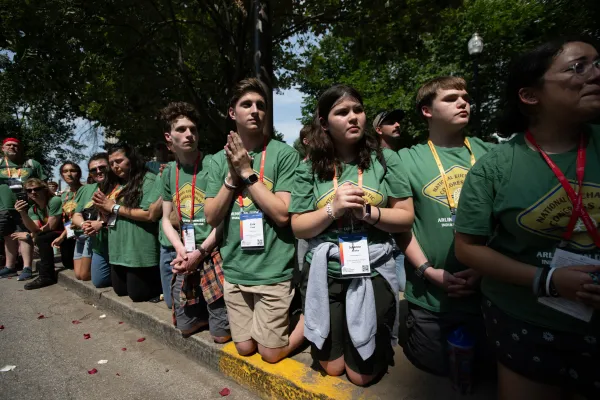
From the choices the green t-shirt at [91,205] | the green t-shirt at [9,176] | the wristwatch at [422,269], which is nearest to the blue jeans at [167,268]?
the green t-shirt at [91,205]

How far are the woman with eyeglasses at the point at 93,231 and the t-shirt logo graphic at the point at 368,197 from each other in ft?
12.2

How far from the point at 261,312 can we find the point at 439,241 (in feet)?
4.63

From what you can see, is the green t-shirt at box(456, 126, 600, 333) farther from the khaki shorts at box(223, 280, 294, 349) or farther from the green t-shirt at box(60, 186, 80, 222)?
the green t-shirt at box(60, 186, 80, 222)

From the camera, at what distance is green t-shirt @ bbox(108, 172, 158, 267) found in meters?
4.32

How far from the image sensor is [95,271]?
16.9ft

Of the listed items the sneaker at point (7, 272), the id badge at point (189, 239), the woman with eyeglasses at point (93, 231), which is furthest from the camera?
the sneaker at point (7, 272)

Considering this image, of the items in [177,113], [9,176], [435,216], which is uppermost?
[177,113]

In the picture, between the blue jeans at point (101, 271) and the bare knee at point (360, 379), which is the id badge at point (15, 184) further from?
the bare knee at point (360, 379)

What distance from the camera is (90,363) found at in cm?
325

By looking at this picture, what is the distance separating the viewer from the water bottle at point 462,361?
205 centimetres

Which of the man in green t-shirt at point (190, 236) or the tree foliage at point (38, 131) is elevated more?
the tree foliage at point (38, 131)

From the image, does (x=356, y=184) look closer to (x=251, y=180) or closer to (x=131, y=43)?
(x=251, y=180)

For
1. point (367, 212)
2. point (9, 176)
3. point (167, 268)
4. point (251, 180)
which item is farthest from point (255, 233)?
point (9, 176)

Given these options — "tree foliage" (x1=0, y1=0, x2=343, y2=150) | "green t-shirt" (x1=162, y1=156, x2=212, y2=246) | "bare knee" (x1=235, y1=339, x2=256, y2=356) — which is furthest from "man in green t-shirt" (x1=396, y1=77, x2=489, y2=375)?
"tree foliage" (x1=0, y1=0, x2=343, y2=150)
